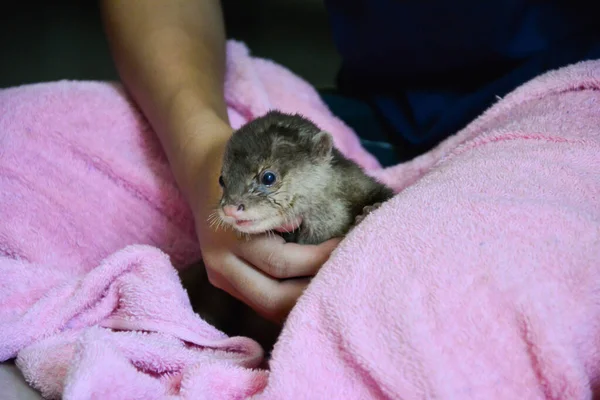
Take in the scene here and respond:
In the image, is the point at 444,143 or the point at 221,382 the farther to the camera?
the point at 444,143

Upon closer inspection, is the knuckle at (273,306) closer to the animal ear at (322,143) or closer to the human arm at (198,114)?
the human arm at (198,114)

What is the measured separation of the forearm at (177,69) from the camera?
52.0 inches

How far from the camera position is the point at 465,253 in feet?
2.55

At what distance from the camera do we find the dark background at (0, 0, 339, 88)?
92.1 inches

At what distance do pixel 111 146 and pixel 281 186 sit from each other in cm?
53

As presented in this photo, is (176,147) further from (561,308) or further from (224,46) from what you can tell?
(561,308)

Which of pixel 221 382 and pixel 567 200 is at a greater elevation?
pixel 567 200

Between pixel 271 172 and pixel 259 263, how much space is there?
0.52ft

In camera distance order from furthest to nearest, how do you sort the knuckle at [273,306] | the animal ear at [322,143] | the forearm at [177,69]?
the forearm at [177,69] < the animal ear at [322,143] < the knuckle at [273,306]

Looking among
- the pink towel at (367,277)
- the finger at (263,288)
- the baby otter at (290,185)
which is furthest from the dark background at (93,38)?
the finger at (263,288)

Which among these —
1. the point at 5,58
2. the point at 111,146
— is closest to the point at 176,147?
the point at 111,146

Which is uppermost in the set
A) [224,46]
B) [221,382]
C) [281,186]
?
[224,46]

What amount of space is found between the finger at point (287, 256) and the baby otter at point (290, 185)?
33mm

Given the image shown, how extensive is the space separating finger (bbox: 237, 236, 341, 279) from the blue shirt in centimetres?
59
